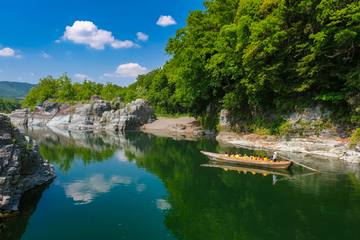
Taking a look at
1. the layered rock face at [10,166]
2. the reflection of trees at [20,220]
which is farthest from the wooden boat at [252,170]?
the layered rock face at [10,166]

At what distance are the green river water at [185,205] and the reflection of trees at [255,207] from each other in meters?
0.05

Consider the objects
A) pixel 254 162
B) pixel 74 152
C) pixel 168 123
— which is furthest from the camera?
pixel 168 123

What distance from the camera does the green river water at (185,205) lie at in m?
16.5

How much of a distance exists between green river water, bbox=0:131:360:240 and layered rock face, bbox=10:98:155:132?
44.4m

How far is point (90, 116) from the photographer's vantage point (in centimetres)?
8500

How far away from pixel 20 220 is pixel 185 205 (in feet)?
32.4

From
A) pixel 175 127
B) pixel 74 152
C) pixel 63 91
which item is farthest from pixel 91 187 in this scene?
pixel 63 91

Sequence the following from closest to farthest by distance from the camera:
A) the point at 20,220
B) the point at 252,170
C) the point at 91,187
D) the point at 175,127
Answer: the point at 20,220
the point at 91,187
the point at 252,170
the point at 175,127

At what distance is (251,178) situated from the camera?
27734mm

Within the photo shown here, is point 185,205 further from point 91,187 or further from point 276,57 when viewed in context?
point 276,57

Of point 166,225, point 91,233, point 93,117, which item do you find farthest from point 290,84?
point 93,117

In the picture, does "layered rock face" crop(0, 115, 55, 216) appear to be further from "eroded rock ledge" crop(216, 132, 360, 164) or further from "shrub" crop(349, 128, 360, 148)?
"shrub" crop(349, 128, 360, 148)

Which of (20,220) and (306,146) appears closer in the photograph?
(20,220)

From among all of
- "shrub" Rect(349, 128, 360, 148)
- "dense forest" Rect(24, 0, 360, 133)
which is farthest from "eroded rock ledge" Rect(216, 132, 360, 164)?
"dense forest" Rect(24, 0, 360, 133)
